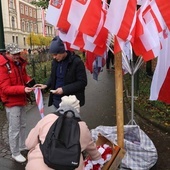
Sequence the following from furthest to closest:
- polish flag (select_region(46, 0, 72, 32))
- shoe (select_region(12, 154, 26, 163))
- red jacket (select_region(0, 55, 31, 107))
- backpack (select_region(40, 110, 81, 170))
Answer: shoe (select_region(12, 154, 26, 163))
red jacket (select_region(0, 55, 31, 107))
polish flag (select_region(46, 0, 72, 32))
backpack (select_region(40, 110, 81, 170))

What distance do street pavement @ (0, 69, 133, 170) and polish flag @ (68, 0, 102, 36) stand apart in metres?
2.50

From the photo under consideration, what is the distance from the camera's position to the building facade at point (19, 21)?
230 feet

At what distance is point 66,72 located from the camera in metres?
4.05

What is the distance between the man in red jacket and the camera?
159 inches

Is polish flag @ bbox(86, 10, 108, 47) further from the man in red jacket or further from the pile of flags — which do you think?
the man in red jacket

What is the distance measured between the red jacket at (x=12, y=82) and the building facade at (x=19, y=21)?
6072 cm

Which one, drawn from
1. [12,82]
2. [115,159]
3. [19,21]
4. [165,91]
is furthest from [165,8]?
[19,21]

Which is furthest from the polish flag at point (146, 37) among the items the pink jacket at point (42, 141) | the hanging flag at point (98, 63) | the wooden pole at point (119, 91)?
the hanging flag at point (98, 63)

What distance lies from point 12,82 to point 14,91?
0.16 metres

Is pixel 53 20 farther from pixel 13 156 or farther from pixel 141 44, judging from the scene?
pixel 13 156

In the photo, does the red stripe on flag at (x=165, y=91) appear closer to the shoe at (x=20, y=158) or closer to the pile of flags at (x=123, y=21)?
the pile of flags at (x=123, y=21)

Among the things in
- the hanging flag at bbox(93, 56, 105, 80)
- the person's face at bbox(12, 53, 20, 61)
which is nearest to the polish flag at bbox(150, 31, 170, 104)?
Answer: the hanging flag at bbox(93, 56, 105, 80)

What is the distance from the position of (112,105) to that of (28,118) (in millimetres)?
2435

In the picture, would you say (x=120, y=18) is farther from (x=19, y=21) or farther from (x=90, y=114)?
(x=19, y=21)
